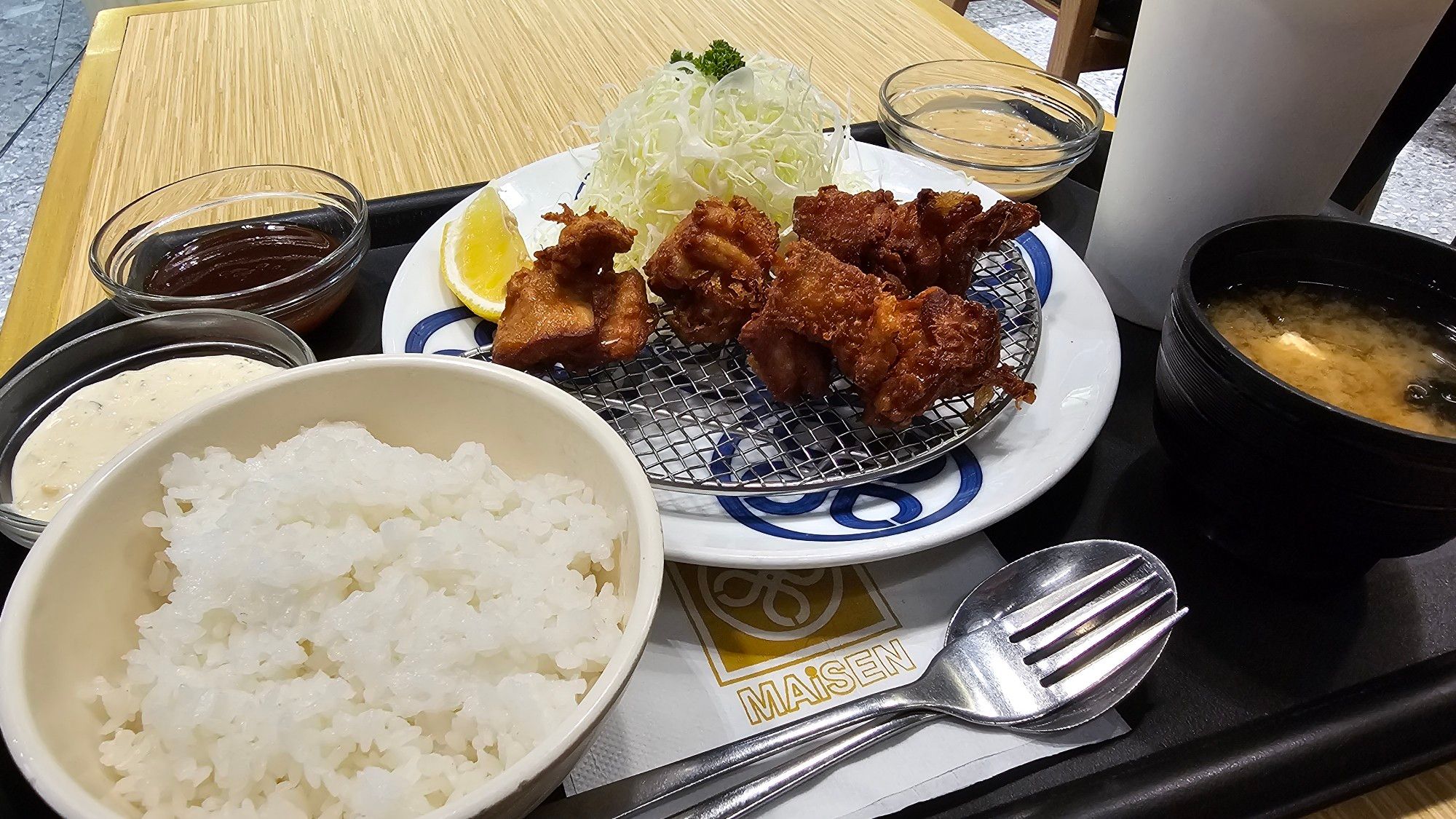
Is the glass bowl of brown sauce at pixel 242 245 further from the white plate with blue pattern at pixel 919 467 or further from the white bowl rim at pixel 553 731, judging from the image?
the white bowl rim at pixel 553 731

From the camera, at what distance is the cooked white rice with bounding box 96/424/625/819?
0.99 metres

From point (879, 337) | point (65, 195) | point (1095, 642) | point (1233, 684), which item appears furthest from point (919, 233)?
point (65, 195)

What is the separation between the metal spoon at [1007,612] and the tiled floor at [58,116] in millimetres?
5318

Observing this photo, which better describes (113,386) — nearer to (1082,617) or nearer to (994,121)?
(1082,617)

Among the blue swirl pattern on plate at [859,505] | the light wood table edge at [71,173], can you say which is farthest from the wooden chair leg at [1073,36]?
Answer: the blue swirl pattern on plate at [859,505]

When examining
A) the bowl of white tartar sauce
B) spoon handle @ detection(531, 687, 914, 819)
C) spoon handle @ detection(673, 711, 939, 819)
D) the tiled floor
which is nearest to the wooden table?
the bowl of white tartar sauce

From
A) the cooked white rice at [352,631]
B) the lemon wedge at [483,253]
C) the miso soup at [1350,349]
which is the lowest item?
the lemon wedge at [483,253]

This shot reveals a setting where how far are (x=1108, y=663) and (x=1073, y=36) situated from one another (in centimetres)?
417

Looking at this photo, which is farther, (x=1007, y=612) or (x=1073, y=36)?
(x=1073, y=36)

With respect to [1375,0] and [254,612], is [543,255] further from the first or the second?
[1375,0]

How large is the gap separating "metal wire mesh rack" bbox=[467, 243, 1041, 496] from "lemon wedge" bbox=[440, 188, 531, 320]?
152mm

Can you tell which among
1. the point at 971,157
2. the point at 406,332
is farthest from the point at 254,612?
the point at 971,157

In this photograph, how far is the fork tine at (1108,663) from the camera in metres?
1.29

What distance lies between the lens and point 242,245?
2.12m
